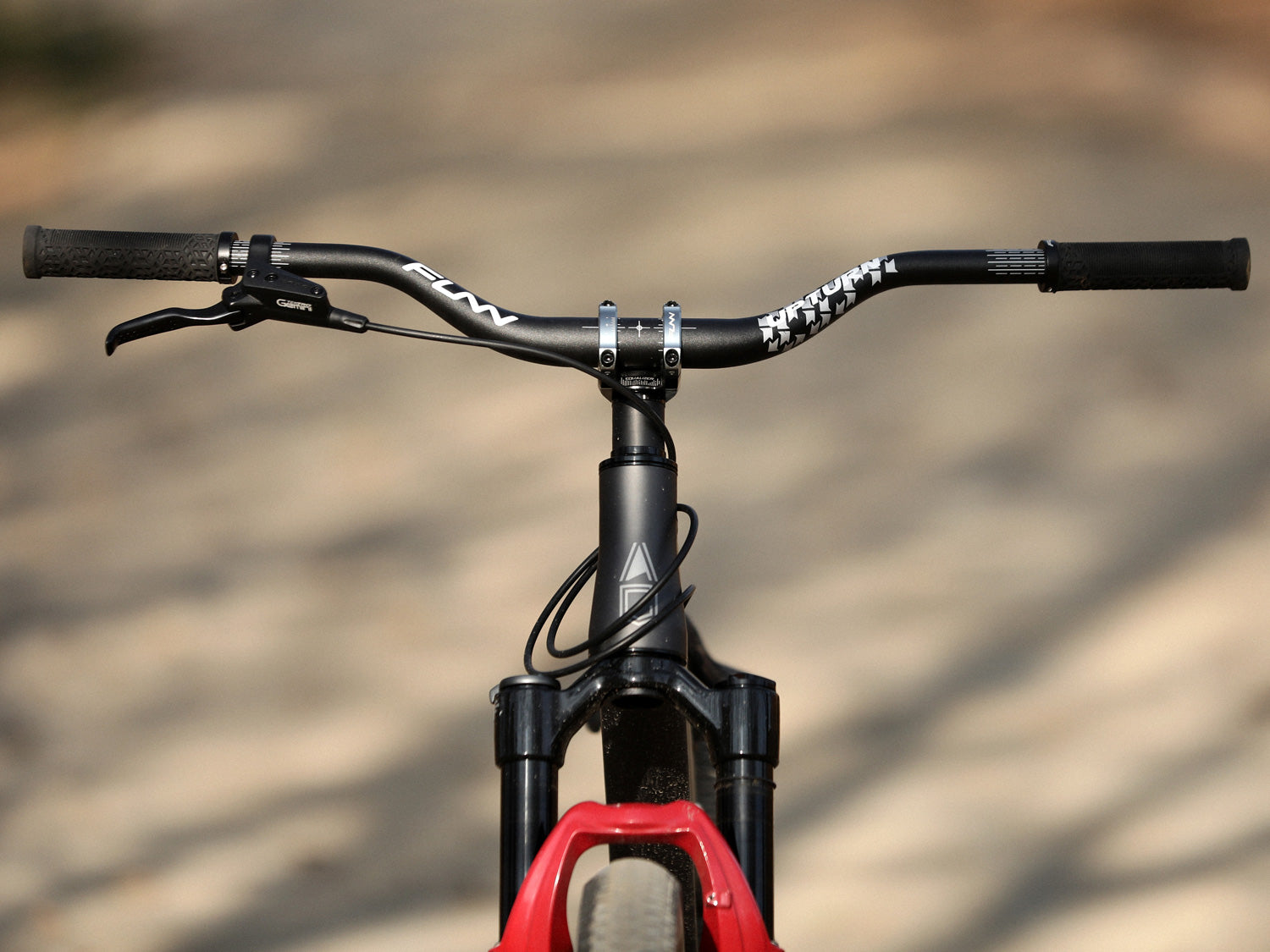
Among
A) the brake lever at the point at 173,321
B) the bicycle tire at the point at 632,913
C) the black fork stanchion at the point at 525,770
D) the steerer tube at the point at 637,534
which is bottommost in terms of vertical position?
the bicycle tire at the point at 632,913

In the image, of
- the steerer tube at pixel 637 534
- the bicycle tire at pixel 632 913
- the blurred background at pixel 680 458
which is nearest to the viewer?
the bicycle tire at pixel 632 913

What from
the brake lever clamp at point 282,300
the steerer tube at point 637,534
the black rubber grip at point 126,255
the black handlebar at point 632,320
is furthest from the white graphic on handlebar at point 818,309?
the black rubber grip at point 126,255

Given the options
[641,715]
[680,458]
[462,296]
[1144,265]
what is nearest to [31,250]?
[462,296]

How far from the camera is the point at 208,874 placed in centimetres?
164

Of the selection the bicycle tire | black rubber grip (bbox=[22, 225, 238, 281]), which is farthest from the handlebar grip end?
the bicycle tire

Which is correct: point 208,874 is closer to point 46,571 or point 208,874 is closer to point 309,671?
point 309,671

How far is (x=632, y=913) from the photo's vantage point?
2.23ft

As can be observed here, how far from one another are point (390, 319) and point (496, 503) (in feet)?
1.02

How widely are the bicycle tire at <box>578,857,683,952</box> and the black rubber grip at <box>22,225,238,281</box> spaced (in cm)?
52

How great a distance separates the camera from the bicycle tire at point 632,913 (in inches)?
26.5

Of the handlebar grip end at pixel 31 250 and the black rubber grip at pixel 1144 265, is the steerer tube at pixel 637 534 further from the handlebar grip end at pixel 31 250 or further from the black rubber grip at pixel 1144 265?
the handlebar grip end at pixel 31 250

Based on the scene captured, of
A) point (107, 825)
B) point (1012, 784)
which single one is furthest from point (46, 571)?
point (1012, 784)

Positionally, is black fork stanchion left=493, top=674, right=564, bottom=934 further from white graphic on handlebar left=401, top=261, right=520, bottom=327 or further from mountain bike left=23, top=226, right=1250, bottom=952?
white graphic on handlebar left=401, top=261, right=520, bottom=327

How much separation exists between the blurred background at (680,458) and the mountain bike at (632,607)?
747mm
